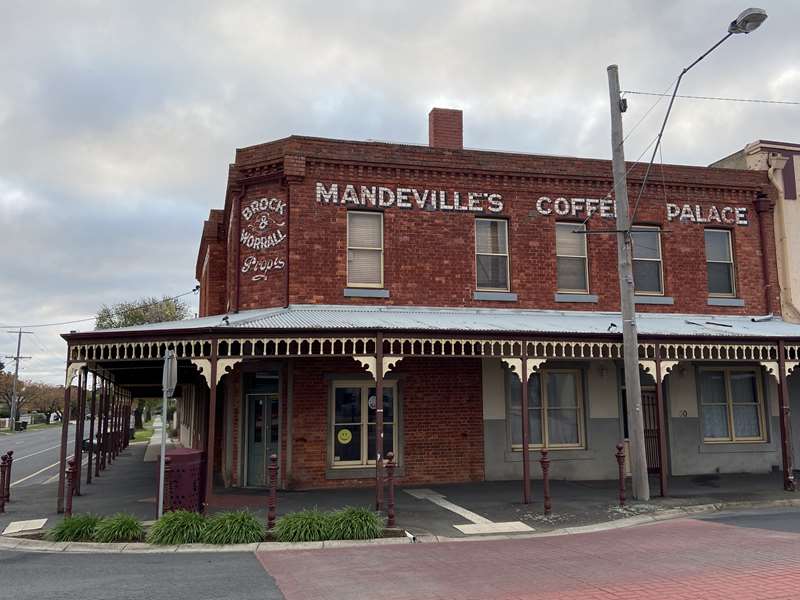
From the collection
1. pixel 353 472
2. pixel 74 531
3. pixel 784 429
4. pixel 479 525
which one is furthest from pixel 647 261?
pixel 74 531

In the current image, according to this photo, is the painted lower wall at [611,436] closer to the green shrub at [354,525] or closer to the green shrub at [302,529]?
the green shrub at [354,525]

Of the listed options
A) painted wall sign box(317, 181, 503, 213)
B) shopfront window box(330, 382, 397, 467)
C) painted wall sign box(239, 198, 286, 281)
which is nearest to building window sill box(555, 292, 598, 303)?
painted wall sign box(317, 181, 503, 213)

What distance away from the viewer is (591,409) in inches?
656

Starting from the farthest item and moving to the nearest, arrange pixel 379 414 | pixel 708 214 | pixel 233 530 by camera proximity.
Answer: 1. pixel 708 214
2. pixel 379 414
3. pixel 233 530

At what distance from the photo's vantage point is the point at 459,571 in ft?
27.1

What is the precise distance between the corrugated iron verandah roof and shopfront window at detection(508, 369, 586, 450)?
1.64 metres

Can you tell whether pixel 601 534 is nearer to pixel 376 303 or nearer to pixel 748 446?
pixel 376 303

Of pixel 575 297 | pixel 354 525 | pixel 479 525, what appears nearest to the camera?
pixel 354 525

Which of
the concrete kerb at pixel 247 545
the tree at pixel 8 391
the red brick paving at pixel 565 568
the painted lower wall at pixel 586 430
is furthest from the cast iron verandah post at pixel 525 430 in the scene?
the tree at pixel 8 391

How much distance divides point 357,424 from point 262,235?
498 centimetres

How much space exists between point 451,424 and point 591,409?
142 inches

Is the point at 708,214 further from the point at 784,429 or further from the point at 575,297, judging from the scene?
the point at 784,429

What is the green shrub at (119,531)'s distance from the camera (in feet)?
32.8

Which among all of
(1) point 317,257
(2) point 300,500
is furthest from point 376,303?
(2) point 300,500
